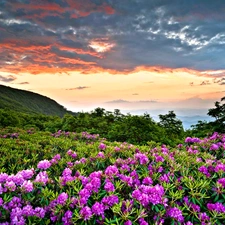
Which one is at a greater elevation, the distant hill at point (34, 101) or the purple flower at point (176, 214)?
the distant hill at point (34, 101)

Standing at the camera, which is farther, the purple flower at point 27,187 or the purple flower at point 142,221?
the purple flower at point 27,187

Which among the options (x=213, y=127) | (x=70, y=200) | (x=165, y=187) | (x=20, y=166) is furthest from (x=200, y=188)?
(x=213, y=127)

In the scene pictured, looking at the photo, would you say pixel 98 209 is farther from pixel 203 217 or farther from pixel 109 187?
pixel 203 217

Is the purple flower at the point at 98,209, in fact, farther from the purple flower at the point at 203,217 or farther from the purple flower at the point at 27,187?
the purple flower at the point at 203,217

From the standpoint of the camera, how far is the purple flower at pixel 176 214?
2406mm

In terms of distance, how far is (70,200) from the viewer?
96.1 inches

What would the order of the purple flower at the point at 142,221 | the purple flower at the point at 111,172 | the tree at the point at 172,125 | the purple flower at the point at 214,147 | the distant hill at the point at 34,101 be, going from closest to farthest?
the purple flower at the point at 142,221 < the purple flower at the point at 111,172 < the purple flower at the point at 214,147 < the tree at the point at 172,125 < the distant hill at the point at 34,101

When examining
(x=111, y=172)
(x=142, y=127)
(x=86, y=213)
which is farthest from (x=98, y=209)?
(x=142, y=127)

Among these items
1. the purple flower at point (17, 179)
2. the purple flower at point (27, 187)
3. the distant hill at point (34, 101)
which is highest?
the distant hill at point (34, 101)

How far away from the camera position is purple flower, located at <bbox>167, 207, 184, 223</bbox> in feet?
7.89

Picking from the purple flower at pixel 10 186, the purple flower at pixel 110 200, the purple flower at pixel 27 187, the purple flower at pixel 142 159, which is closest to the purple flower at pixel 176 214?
the purple flower at pixel 110 200

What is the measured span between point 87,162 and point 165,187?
1.36 metres

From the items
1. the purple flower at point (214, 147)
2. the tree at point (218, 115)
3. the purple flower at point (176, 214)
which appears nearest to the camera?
the purple flower at point (176, 214)

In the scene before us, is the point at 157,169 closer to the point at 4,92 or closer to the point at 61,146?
the point at 61,146
